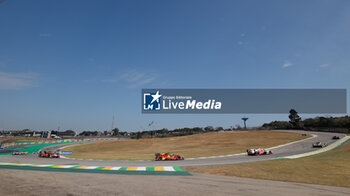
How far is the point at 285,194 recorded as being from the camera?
25.9 feet

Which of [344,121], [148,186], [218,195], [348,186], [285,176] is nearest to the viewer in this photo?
[218,195]

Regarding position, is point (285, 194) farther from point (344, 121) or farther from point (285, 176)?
point (344, 121)

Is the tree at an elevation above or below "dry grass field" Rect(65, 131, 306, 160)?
above

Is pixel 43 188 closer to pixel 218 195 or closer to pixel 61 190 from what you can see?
pixel 61 190

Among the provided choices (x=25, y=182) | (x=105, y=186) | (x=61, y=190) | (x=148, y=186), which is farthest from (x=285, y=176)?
(x=25, y=182)

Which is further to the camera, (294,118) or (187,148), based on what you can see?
(294,118)

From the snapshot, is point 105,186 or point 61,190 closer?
point 61,190

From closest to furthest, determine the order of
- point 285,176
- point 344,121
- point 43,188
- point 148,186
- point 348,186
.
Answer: point 43,188
point 148,186
point 348,186
point 285,176
point 344,121

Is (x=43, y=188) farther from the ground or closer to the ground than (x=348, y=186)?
farther from the ground

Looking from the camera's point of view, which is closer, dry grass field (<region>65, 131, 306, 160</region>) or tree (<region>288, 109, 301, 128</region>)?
→ dry grass field (<region>65, 131, 306, 160</region>)

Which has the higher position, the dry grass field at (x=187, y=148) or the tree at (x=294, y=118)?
the tree at (x=294, y=118)

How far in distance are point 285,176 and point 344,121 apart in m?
113

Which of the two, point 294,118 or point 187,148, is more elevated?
point 294,118

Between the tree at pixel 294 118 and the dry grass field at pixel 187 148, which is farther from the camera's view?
the tree at pixel 294 118
